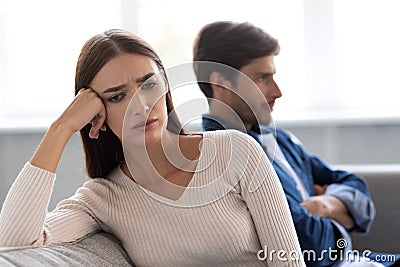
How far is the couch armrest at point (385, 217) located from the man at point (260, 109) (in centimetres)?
22

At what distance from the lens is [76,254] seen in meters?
1.42

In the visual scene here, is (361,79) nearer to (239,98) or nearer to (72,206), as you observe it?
Result: (239,98)

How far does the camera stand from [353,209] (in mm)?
1963

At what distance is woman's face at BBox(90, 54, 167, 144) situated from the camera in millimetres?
1455


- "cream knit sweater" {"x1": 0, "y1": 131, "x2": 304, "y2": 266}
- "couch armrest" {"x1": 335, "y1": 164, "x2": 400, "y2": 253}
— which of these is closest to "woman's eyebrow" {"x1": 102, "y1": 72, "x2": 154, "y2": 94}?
"cream knit sweater" {"x1": 0, "y1": 131, "x2": 304, "y2": 266}

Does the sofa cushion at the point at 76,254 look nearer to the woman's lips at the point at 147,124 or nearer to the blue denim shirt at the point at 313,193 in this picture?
the woman's lips at the point at 147,124

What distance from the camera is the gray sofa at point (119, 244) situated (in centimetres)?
134

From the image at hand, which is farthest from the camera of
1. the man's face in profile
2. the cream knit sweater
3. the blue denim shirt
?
the man's face in profile

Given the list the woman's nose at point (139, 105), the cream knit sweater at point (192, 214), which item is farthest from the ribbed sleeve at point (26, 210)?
the woman's nose at point (139, 105)

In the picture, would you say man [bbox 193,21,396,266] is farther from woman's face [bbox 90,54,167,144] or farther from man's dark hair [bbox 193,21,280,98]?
woman's face [bbox 90,54,167,144]

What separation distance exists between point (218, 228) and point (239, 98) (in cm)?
55

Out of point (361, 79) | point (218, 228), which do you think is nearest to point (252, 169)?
point (218, 228)

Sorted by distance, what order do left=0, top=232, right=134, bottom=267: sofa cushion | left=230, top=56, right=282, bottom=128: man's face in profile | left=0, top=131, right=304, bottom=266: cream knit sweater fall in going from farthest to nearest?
left=230, top=56, right=282, bottom=128: man's face in profile
left=0, top=131, right=304, bottom=266: cream knit sweater
left=0, top=232, right=134, bottom=267: sofa cushion

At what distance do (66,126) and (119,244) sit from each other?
0.99ft
